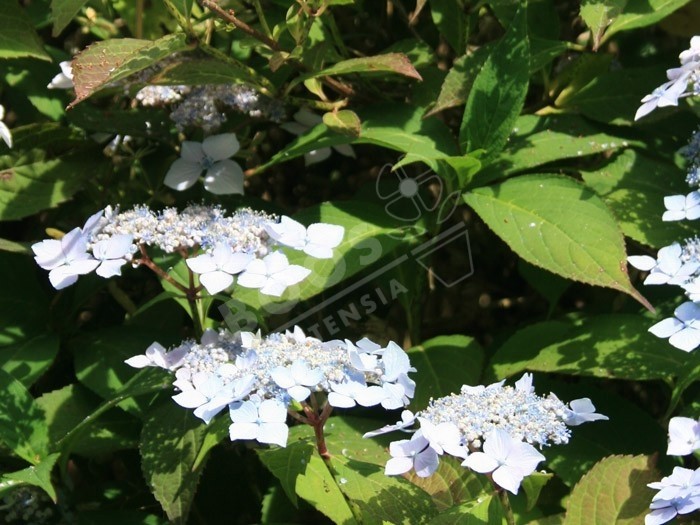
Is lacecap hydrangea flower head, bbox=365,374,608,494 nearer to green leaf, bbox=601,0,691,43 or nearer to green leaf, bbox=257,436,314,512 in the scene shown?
green leaf, bbox=257,436,314,512

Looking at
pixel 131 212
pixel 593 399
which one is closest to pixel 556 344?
pixel 593 399

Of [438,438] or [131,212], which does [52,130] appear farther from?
[438,438]

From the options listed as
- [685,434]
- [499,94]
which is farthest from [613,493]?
[499,94]

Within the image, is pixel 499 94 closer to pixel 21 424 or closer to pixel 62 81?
pixel 62 81

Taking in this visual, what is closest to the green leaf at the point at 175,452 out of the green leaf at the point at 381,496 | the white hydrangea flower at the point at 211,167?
the green leaf at the point at 381,496

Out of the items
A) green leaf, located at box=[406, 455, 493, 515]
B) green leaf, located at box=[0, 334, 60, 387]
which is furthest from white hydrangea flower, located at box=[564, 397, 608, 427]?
green leaf, located at box=[0, 334, 60, 387]

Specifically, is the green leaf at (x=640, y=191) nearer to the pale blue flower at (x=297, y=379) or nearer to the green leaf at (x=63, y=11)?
the pale blue flower at (x=297, y=379)
